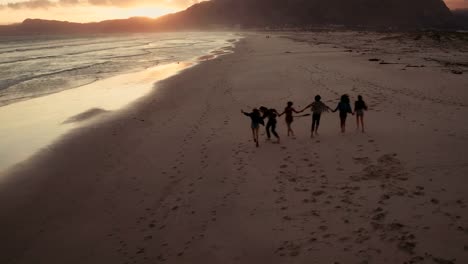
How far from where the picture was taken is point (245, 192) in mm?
10172

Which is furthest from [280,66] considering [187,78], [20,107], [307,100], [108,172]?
[108,172]

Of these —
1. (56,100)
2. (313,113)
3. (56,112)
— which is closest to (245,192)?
(313,113)

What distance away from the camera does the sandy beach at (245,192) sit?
7.49 metres

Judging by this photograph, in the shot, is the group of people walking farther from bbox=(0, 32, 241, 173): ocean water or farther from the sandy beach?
bbox=(0, 32, 241, 173): ocean water

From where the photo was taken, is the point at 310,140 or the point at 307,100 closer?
the point at 310,140

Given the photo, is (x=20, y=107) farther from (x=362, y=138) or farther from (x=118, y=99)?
(x=362, y=138)

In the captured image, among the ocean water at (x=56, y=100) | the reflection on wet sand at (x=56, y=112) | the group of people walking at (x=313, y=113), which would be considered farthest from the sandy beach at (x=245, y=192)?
the ocean water at (x=56, y=100)

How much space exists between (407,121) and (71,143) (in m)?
13.9

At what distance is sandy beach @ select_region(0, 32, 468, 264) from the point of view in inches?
295

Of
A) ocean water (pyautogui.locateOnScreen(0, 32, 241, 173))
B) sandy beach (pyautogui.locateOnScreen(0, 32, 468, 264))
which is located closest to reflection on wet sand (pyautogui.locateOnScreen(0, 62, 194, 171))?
ocean water (pyautogui.locateOnScreen(0, 32, 241, 173))

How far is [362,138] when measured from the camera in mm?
13336

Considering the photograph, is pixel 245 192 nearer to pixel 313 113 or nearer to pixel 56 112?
pixel 313 113

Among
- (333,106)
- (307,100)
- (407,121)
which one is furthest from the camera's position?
(307,100)

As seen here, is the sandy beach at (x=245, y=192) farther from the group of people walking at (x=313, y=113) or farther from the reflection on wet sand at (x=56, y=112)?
the reflection on wet sand at (x=56, y=112)
